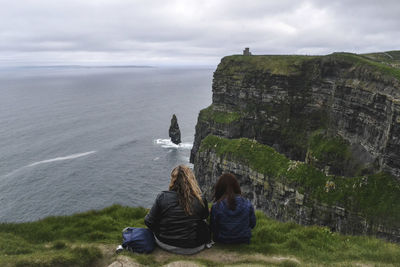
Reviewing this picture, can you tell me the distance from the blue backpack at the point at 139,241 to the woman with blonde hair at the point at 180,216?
33 centimetres

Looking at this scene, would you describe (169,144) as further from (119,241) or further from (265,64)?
(119,241)

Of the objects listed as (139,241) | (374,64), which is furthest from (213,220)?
(374,64)

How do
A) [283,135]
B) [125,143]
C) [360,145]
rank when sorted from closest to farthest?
1. [360,145]
2. [283,135]
3. [125,143]

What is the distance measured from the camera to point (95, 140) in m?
110

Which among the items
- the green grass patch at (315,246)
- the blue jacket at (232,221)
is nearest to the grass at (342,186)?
the green grass patch at (315,246)

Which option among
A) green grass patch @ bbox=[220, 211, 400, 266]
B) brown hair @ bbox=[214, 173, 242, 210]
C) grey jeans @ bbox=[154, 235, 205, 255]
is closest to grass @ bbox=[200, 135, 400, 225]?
green grass patch @ bbox=[220, 211, 400, 266]

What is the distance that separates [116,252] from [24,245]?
14.4 ft

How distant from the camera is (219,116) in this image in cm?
8956

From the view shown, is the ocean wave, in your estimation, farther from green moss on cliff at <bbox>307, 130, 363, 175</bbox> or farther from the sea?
green moss on cliff at <bbox>307, 130, 363, 175</bbox>

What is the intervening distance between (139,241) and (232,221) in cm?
378

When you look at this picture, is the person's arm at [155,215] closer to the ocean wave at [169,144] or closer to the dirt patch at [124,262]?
the dirt patch at [124,262]

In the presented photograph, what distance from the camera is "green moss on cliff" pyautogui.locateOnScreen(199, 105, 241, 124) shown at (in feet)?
A: 280

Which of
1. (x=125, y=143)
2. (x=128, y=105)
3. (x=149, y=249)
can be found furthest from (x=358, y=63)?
(x=128, y=105)

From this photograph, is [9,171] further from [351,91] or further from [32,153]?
[351,91]
